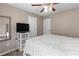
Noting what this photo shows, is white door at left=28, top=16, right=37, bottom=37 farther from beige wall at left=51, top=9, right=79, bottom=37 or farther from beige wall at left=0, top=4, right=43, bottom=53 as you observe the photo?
beige wall at left=51, top=9, right=79, bottom=37

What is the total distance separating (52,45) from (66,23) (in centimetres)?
41

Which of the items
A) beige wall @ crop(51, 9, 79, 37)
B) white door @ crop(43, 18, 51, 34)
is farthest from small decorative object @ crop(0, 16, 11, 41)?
beige wall @ crop(51, 9, 79, 37)

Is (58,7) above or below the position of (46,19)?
above

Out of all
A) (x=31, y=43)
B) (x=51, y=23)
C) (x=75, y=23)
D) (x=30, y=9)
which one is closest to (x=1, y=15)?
(x=30, y=9)

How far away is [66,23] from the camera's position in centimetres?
136

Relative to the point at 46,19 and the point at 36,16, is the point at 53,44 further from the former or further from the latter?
the point at 36,16

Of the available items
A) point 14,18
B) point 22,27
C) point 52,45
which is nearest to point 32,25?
point 22,27

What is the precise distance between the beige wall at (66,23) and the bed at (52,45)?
9cm

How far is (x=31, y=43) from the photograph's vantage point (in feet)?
4.93

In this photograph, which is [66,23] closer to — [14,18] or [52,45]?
[52,45]

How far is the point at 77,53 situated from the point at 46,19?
69cm

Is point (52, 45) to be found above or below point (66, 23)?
below

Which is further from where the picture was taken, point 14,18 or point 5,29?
point 14,18

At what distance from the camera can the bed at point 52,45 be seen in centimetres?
114
